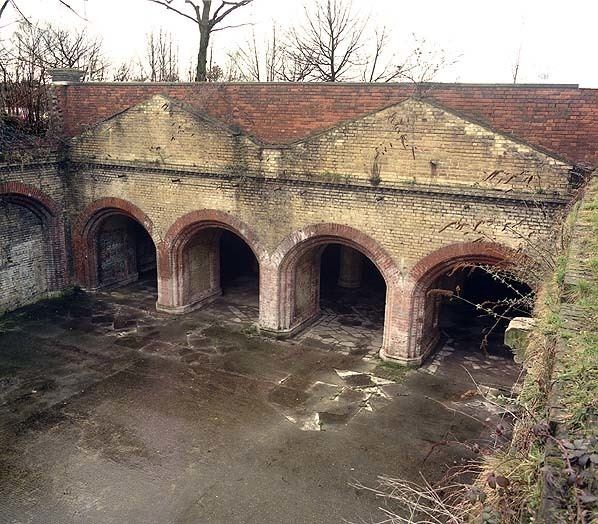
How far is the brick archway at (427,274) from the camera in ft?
35.6

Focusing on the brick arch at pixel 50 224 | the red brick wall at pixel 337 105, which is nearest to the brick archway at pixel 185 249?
the red brick wall at pixel 337 105

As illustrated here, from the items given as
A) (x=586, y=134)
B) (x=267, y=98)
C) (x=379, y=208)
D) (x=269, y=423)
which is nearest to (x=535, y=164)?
(x=586, y=134)

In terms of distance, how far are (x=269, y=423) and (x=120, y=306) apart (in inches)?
296

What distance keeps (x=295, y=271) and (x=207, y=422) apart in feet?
16.1

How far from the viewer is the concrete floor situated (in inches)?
307

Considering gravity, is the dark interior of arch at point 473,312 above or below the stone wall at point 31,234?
below

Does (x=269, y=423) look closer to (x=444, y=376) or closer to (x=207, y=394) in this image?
(x=207, y=394)

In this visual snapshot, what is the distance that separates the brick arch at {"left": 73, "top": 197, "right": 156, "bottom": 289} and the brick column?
6527 mm

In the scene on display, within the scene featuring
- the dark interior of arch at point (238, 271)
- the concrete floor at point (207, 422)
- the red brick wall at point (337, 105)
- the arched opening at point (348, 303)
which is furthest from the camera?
the dark interior of arch at point (238, 271)

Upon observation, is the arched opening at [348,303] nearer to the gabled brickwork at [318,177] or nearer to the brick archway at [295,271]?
the brick archway at [295,271]

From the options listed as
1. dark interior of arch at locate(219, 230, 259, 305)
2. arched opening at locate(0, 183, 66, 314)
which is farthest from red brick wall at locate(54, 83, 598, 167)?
dark interior of arch at locate(219, 230, 259, 305)

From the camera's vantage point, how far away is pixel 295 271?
1359 cm

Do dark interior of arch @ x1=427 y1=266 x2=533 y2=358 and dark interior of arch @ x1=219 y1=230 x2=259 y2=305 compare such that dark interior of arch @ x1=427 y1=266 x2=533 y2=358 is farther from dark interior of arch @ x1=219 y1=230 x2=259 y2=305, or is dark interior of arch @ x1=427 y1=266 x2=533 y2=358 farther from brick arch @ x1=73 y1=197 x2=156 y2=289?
brick arch @ x1=73 y1=197 x2=156 y2=289

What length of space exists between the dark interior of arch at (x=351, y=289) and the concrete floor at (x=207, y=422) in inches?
98.5
